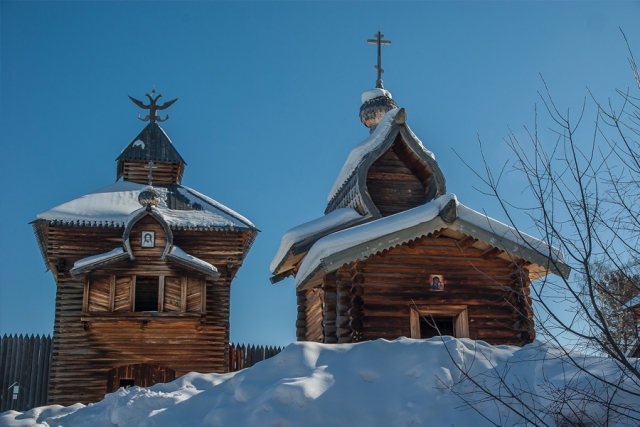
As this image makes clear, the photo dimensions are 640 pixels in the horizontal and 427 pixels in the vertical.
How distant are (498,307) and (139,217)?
13609mm

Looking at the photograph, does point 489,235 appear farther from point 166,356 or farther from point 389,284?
point 166,356

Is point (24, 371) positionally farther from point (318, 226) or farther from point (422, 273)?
point (422, 273)

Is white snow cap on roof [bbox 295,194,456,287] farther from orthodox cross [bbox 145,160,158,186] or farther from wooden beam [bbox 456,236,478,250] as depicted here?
orthodox cross [bbox 145,160,158,186]

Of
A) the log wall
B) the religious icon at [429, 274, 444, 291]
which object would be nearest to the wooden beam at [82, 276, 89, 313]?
the log wall

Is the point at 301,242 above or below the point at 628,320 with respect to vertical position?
above

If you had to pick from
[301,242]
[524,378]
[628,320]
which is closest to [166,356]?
[301,242]

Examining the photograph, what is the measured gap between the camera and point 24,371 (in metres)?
23.0

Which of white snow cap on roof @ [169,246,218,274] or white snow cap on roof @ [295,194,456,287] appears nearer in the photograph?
white snow cap on roof @ [295,194,456,287]

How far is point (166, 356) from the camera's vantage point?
22047mm

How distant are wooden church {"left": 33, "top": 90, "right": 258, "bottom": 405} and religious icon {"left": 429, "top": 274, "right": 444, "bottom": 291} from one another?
11.6 m

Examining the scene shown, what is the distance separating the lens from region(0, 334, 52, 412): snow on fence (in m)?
22.6

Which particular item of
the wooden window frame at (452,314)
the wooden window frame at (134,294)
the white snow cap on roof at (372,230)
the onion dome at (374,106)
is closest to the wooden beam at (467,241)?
the white snow cap on roof at (372,230)

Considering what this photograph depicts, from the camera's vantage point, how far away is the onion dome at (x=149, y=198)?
2239cm

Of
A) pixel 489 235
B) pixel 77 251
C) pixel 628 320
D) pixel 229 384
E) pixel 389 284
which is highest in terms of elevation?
pixel 77 251
